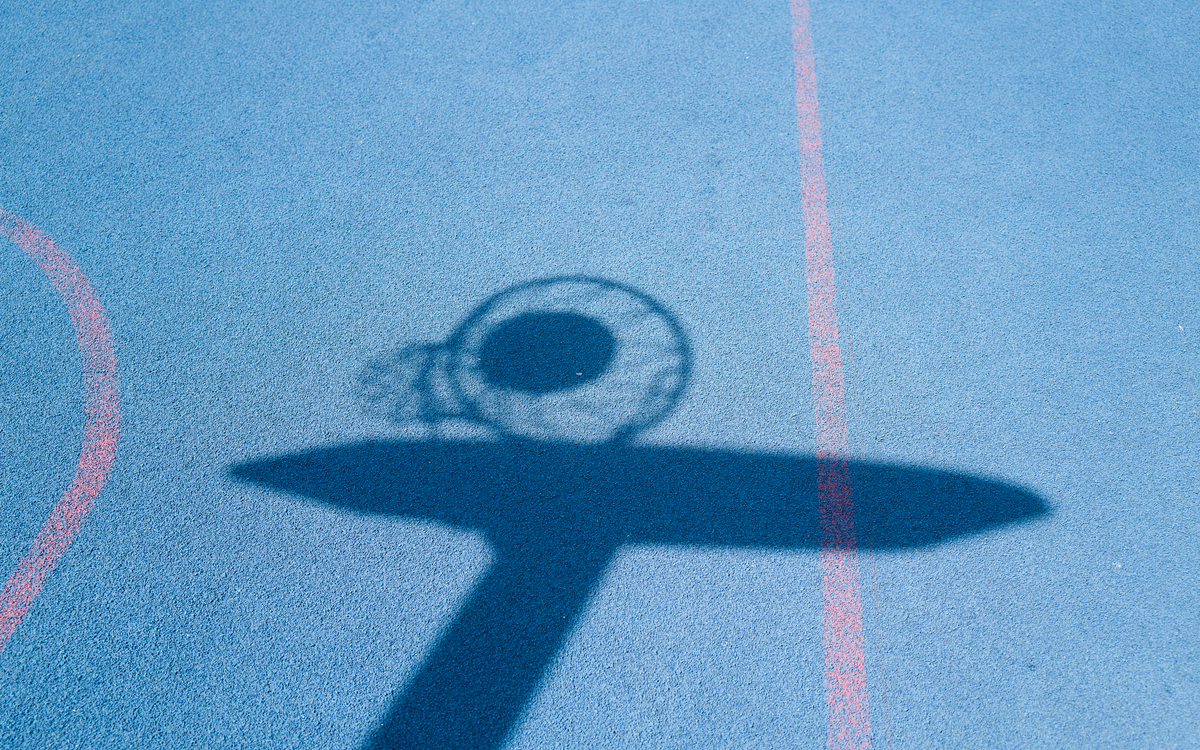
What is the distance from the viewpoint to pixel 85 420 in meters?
3.43

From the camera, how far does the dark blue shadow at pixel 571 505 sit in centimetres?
290

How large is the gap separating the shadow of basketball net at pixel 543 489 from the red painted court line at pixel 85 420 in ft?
2.33

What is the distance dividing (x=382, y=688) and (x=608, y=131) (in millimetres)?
3519

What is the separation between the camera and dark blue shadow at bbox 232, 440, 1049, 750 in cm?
290

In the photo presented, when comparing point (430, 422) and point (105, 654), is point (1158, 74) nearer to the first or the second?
point (430, 422)

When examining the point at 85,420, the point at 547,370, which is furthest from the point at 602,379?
the point at 85,420

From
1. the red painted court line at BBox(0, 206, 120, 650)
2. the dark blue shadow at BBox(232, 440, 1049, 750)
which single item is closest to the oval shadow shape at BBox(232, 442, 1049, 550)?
the dark blue shadow at BBox(232, 440, 1049, 750)

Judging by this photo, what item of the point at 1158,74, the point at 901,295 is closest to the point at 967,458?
the point at 901,295

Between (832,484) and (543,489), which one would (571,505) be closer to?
(543,489)

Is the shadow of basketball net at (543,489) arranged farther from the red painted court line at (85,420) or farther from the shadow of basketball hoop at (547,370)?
the red painted court line at (85,420)

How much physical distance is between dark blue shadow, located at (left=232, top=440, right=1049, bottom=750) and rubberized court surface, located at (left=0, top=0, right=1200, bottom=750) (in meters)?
0.02

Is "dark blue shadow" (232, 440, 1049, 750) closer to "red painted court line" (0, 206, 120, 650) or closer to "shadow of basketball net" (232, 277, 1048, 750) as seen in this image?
"shadow of basketball net" (232, 277, 1048, 750)

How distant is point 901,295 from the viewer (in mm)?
3836

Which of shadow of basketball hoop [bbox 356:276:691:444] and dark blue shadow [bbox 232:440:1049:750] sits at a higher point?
shadow of basketball hoop [bbox 356:276:691:444]
